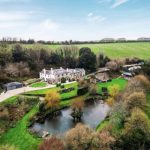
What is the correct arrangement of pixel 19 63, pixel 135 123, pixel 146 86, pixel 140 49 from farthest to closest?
pixel 140 49, pixel 19 63, pixel 146 86, pixel 135 123

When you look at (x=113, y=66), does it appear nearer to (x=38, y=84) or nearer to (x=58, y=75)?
(x=58, y=75)

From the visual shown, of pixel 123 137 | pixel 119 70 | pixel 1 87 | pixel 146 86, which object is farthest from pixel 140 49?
pixel 123 137

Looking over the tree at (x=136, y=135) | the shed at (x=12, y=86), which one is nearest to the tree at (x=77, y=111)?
the tree at (x=136, y=135)

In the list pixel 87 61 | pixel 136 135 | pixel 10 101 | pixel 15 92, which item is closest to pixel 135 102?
pixel 136 135

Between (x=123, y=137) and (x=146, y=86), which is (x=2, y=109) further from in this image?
(x=146, y=86)

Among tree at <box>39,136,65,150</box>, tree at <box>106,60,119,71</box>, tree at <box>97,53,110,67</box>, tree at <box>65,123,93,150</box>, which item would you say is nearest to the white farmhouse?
tree at <box>106,60,119,71</box>

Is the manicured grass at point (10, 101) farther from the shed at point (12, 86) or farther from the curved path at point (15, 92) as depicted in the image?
the shed at point (12, 86)

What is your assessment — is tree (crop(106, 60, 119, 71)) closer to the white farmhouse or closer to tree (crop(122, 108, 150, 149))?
the white farmhouse
